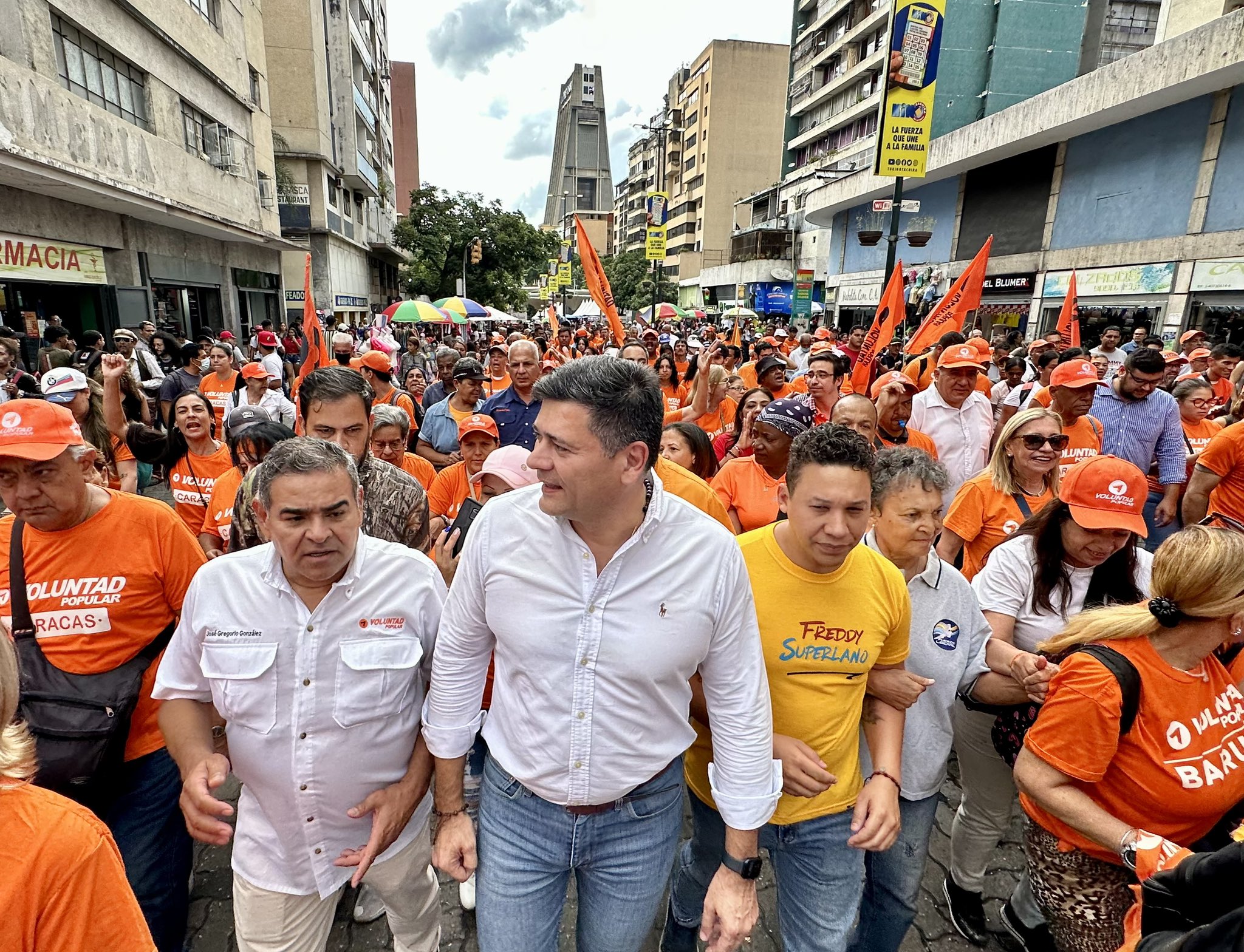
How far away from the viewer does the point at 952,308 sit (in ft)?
25.9

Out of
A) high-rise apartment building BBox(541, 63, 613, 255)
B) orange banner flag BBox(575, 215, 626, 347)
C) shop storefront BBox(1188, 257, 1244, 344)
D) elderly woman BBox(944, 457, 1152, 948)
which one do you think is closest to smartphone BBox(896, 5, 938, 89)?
orange banner flag BBox(575, 215, 626, 347)

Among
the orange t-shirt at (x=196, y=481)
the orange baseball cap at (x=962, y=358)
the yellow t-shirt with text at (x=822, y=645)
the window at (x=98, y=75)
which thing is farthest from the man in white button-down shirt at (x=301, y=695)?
the window at (x=98, y=75)

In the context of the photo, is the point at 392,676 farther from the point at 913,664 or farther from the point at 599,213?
the point at 599,213

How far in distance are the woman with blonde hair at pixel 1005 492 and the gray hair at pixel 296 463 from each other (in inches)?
115

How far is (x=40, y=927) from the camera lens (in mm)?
1062

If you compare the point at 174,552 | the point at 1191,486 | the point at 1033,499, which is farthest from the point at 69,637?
the point at 1191,486

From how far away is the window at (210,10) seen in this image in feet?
58.7

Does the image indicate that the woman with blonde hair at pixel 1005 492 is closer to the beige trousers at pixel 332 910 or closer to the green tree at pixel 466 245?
the beige trousers at pixel 332 910

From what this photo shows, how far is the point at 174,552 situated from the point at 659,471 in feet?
6.60

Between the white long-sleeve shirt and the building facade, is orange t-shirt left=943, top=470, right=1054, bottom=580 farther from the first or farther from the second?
the building facade

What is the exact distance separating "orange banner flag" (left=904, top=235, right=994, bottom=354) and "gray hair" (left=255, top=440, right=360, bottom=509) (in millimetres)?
7050

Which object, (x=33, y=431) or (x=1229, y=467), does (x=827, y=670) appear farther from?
(x=1229, y=467)

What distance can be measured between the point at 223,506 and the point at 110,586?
123 cm

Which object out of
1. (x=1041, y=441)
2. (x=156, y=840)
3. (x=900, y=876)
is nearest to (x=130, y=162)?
(x=156, y=840)
